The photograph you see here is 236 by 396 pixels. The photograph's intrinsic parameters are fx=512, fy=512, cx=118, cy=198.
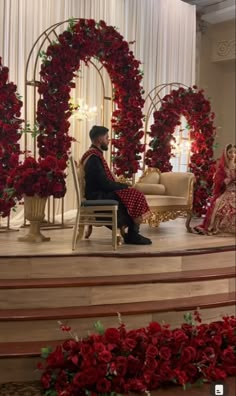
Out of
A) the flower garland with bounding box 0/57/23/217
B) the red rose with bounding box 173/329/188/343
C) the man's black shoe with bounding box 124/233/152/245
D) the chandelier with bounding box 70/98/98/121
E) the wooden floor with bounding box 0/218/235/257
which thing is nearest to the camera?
the red rose with bounding box 173/329/188/343

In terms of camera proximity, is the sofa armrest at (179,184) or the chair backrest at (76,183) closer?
the chair backrest at (76,183)

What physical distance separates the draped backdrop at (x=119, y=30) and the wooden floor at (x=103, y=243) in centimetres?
191

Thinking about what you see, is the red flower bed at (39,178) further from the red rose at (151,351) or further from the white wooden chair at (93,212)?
the red rose at (151,351)

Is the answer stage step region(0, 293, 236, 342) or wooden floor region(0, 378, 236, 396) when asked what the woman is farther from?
wooden floor region(0, 378, 236, 396)

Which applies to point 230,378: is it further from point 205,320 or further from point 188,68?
point 188,68

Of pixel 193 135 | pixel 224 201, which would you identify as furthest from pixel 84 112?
pixel 224 201

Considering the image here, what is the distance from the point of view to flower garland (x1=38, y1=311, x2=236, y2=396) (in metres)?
3.20

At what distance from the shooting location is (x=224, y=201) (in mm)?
6035

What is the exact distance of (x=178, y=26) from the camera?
373 inches

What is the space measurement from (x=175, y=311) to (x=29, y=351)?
3.98 ft

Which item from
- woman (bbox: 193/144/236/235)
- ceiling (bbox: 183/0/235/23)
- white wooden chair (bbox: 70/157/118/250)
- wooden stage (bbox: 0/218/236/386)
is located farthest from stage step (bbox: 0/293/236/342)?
ceiling (bbox: 183/0/235/23)

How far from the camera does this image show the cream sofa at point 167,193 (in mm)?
6383

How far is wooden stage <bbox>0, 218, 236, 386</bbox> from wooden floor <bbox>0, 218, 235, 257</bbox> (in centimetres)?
2


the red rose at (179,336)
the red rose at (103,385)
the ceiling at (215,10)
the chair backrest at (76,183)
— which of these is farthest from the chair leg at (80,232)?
the ceiling at (215,10)
